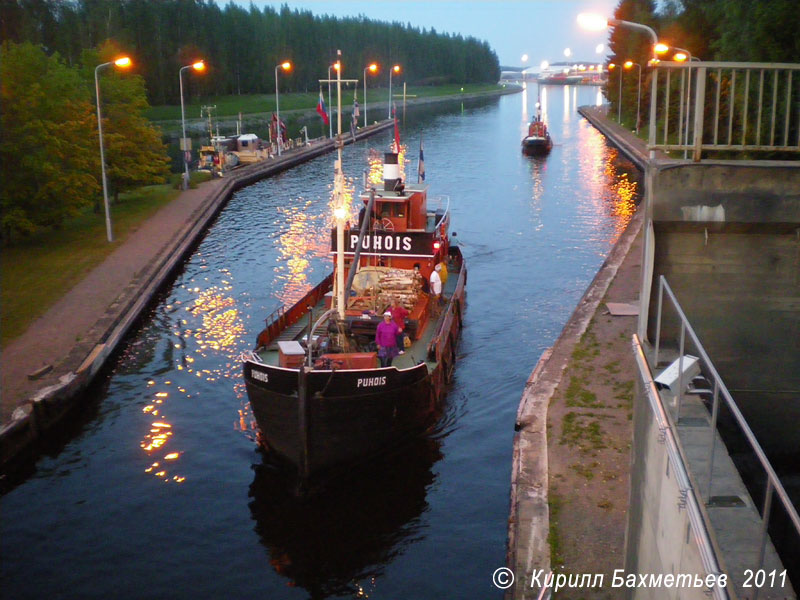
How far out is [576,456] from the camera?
1504 centimetres

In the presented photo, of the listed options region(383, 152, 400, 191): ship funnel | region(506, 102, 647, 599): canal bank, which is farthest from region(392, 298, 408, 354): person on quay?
region(383, 152, 400, 191): ship funnel

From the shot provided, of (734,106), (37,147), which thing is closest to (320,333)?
(37,147)

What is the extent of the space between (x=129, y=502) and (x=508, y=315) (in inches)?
636

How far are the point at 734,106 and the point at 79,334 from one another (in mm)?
30610

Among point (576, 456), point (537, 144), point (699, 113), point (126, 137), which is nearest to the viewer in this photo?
point (699, 113)

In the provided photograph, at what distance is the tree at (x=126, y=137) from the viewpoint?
44.5m

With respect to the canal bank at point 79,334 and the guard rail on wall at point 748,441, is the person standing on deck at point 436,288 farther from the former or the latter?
the guard rail on wall at point 748,441

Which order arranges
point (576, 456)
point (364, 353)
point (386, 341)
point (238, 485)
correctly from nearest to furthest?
point (576, 456)
point (238, 485)
point (364, 353)
point (386, 341)

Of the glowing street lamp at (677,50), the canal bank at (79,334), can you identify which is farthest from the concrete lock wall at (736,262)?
the canal bank at (79,334)

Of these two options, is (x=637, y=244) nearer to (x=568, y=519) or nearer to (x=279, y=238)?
(x=279, y=238)

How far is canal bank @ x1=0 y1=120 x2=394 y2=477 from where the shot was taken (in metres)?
18.5

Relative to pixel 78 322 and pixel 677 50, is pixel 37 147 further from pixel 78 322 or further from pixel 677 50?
pixel 677 50

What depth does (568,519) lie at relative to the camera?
42.0 ft

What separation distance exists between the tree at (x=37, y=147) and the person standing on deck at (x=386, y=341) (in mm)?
20086
